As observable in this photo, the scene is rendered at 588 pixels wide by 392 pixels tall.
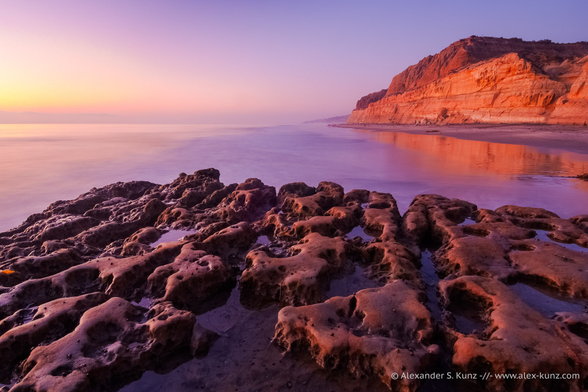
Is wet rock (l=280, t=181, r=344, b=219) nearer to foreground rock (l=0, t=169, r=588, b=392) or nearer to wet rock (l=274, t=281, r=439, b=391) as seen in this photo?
foreground rock (l=0, t=169, r=588, b=392)

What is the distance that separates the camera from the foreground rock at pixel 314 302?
3367 millimetres

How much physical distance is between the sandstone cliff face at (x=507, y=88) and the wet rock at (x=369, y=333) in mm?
38126

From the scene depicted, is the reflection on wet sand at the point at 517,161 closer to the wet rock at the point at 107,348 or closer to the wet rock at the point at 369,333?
the wet rock at the point at 369,333

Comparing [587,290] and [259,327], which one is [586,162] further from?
[259,327]

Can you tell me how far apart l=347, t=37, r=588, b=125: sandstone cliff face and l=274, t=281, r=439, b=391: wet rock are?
38126 mm

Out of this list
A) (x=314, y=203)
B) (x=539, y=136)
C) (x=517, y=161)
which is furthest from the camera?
(x=539, y=136)

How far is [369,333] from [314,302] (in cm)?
118

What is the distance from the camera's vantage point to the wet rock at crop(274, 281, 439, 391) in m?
3.36

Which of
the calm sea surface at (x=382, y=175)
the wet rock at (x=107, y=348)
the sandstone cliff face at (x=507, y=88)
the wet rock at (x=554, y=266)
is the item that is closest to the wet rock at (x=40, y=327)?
the wet rock at (x=107, y=348)

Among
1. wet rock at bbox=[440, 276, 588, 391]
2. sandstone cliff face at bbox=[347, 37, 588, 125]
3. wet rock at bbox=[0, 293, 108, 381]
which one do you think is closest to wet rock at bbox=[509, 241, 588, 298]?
wet rock at bbox=[440, 276, 588, 391]

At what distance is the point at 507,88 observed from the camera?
38.2 meters

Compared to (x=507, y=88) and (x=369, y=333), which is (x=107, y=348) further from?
(x=507, y=88)

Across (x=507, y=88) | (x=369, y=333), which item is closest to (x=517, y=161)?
(x=369, y=333)

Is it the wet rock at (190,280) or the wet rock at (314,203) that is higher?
the wet rock at (314,203)
